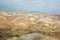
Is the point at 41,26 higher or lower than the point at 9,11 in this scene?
lower

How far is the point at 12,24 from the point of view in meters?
2.48

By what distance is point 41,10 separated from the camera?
8.41ft

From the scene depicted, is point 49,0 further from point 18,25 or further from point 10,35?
point 10,35

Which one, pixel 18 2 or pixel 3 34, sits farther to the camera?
pixel 18 2

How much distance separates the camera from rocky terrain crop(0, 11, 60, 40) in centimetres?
244

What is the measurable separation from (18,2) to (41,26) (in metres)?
0.53

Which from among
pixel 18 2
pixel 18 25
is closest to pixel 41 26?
pixel 18 25

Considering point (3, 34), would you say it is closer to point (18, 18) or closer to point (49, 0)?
point (18, 18)

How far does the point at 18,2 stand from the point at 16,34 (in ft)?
1.68

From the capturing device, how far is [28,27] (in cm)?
246

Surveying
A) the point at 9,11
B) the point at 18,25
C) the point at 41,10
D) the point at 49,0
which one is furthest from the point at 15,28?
the point at 49,0

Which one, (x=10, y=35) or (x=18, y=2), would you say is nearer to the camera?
(x=10, y=35)

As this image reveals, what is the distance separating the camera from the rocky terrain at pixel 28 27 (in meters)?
2.44

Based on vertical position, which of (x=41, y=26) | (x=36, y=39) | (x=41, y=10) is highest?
(x=41, y=10)
